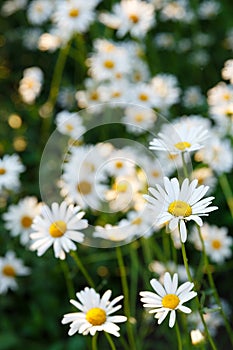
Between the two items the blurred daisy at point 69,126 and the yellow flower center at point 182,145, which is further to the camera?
the blurred daisy at point 69,126

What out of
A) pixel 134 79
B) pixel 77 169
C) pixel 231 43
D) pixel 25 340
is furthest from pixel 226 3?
pixel 25 340

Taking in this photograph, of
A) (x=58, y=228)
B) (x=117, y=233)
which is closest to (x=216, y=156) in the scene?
(x=117, y=233)

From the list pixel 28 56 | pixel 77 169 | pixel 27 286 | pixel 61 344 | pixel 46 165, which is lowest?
pixel 61 344

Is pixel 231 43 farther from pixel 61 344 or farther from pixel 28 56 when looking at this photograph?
pixel 61 344

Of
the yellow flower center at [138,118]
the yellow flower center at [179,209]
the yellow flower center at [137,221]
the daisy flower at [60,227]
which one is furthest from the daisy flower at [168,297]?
the yellow flower center at [138,118]

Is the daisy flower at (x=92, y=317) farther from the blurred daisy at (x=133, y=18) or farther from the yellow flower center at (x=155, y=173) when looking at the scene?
the blurred daisy at (x=133, y=18)

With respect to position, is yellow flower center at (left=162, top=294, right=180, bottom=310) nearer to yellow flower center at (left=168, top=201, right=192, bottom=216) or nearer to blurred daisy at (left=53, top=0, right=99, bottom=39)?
yellow flower center at (left=168, top=201, right=192, bottom=216)
